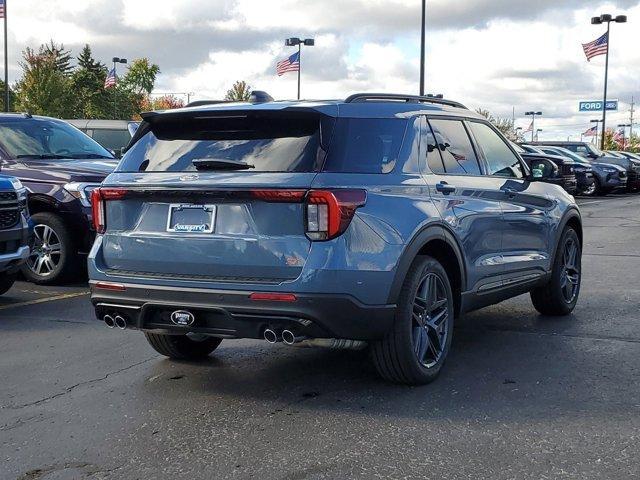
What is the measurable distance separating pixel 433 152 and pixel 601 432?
6.64 feet

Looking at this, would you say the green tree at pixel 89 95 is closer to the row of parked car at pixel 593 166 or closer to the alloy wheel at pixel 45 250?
the row of parked car at pixel 593 166

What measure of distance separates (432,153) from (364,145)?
721 mm

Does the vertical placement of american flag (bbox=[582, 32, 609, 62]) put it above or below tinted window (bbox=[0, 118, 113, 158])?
above

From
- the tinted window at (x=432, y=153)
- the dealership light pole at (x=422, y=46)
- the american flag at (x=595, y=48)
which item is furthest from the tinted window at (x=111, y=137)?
the american flag at (x=595, y=48)

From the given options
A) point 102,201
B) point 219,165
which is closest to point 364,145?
point 219,165

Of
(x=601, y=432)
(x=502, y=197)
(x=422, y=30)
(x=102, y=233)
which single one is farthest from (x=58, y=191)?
(x=422, y=30)

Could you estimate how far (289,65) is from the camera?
120 feet

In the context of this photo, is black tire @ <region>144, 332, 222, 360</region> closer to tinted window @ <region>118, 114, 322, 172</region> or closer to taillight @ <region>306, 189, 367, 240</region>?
tinted window @ <region>118, 114, 322, 172</region>

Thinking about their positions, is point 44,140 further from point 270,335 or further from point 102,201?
point 270,335

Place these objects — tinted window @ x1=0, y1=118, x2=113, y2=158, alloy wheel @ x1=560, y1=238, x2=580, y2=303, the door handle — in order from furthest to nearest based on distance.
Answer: tinted window @ x1=0, y1=118, x2=113, y2=158
alloy wheel @ x1=560, y1=238, x2=580, y2=303
the door handle

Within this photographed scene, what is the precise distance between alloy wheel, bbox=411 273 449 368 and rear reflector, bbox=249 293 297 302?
0.89 meters

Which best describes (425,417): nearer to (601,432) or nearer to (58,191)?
(601,432)

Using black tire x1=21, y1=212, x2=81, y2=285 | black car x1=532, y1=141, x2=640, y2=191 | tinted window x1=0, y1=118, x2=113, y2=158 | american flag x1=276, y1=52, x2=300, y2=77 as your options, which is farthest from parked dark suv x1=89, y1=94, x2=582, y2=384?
american flag x1=276, y1=52, x2=300, y2=77

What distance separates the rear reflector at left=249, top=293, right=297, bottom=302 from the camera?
4.49 m
